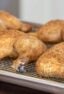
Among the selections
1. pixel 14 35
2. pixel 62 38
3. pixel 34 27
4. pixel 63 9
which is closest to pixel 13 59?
pixel 14 35

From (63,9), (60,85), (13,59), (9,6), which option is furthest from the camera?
(9,6)

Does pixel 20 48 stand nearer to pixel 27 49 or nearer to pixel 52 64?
pixel 27 49

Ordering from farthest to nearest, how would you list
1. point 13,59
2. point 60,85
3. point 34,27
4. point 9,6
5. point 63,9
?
point 9,6 < point 63,9 < point 34,27 < point 13,59 < point 60,85

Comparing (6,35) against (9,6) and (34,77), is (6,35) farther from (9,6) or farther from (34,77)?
(9,6)

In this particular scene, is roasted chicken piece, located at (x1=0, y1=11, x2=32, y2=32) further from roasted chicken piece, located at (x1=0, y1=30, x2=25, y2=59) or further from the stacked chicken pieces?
roasted chicken piece, located at (x1=0, y1=30, x2=25, y2=59)

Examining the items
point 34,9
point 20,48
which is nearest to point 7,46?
point 20,48

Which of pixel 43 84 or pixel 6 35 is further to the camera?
pixel 6 35

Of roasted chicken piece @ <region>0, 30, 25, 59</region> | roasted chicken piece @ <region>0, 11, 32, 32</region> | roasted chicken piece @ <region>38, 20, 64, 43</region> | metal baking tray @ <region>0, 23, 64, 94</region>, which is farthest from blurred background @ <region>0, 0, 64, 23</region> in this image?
metal baking tray @ <region>0, 23, 64, 94</region>

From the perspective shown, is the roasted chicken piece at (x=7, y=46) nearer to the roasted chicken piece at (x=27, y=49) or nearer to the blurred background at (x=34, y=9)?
the roasted chicken piece at (x=27, y=49)
